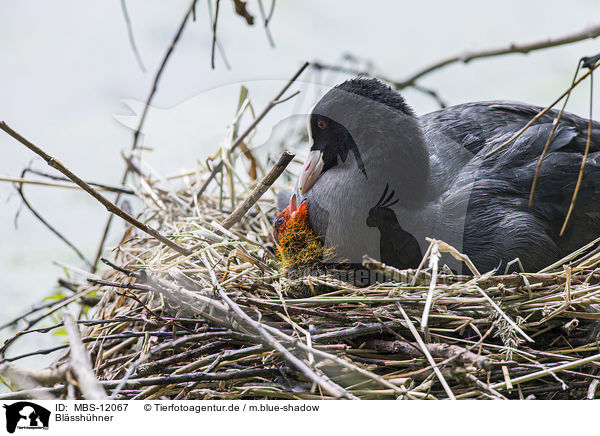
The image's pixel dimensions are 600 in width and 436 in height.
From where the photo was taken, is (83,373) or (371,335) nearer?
(83,373)

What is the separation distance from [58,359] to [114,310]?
0.67 feet

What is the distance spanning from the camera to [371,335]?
1.25m

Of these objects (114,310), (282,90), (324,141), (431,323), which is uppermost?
(282,90)

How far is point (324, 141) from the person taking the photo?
5.28 feet

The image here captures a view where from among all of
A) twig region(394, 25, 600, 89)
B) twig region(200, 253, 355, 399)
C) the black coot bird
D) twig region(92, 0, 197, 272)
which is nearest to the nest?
twig region(200, 253, 355, 399)

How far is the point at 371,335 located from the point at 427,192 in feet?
1.62

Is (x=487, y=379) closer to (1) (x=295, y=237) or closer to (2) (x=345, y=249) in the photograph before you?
(2) (x=345, y=249)

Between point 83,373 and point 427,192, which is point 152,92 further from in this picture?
point 83,373

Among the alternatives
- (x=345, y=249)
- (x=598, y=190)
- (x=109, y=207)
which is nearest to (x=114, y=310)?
(x=109, y=207)
